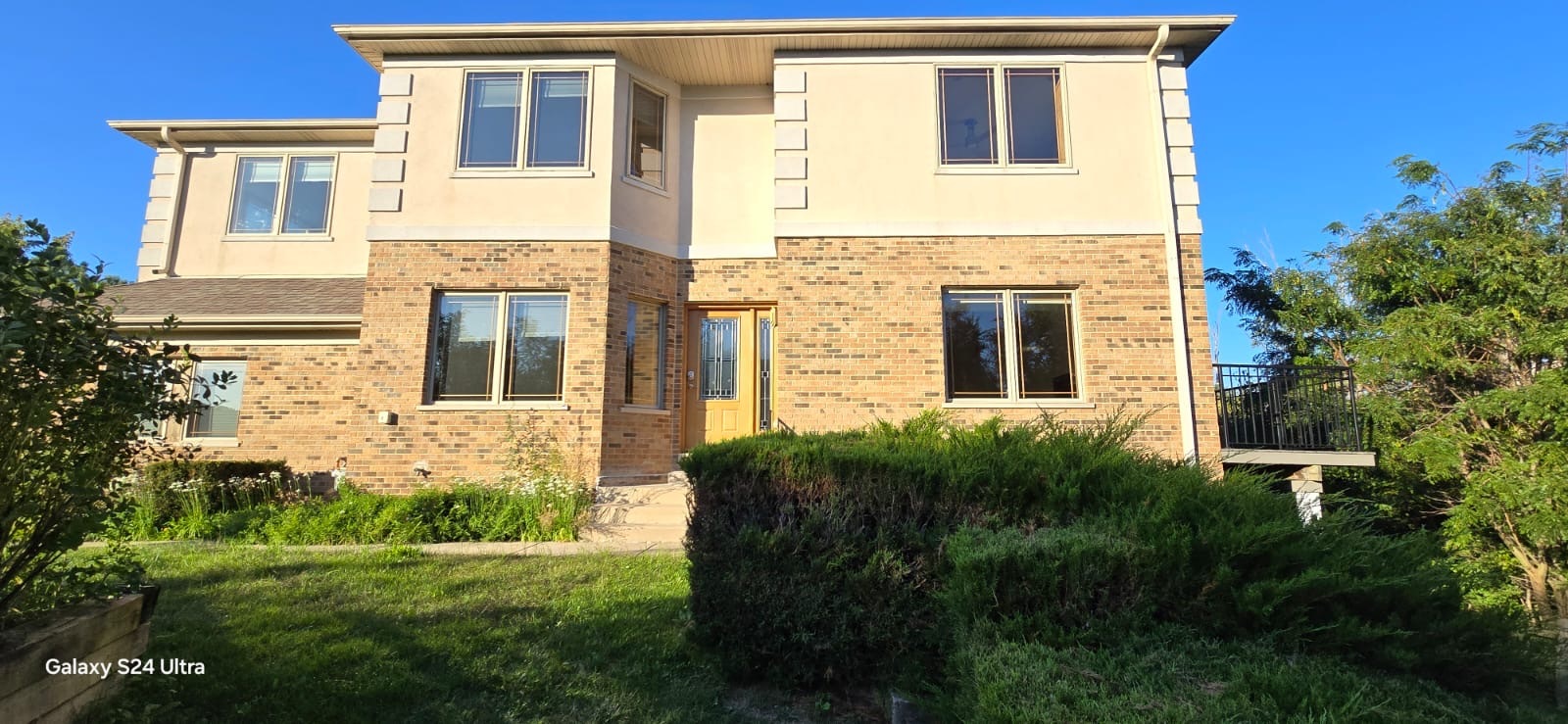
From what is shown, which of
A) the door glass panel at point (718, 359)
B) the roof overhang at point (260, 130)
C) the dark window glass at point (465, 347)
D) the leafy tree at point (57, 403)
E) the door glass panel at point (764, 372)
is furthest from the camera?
the roof overhang at point (260, 130)

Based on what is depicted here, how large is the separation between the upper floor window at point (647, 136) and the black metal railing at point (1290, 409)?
7718 millimetres

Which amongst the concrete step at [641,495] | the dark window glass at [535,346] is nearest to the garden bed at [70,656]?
the concrete step at [641,495]

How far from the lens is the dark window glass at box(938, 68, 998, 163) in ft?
31.5

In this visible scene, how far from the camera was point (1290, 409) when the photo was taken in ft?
27.9

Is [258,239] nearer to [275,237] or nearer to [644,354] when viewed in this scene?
[275,237]

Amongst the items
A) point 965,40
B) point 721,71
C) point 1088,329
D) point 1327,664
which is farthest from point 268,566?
point 965,40

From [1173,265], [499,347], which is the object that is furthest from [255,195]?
[1173,265]

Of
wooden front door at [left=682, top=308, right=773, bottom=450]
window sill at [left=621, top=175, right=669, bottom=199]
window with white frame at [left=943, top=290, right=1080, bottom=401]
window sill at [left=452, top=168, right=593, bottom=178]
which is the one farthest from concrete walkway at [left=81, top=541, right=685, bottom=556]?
window sill at [left=621, top=175, right=669, bottom=199]

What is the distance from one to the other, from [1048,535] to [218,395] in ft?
37.1

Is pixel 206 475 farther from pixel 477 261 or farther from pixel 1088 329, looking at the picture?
pixel 1088 329

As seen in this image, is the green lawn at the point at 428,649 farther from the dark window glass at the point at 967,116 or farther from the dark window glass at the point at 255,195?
the dark window glass at the point at 255,195

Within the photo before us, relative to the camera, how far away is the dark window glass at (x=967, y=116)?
959 cm

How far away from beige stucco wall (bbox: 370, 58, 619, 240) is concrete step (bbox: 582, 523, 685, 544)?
3808mm

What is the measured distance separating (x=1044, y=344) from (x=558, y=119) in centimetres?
701
